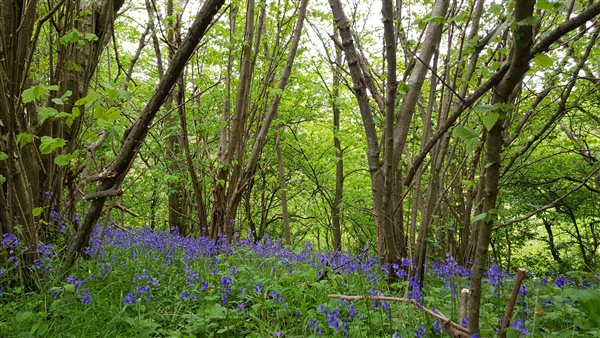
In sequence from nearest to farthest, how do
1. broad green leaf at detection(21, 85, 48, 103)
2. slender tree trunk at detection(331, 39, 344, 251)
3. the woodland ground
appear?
1. broad green leaf at detection(21, 85, 48, 103)
2. the woodland ground
3. slender tree trunk at detection(331, 39, 344, 251)

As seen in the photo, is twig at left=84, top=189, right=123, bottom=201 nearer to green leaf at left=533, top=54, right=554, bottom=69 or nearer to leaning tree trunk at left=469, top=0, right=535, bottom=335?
leaning tree trunk at left=469, top=0, right=535, bottom=335

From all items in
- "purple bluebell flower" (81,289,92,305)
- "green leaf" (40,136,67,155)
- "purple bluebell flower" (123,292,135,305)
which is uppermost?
"green leaf" (40,136,67,155)

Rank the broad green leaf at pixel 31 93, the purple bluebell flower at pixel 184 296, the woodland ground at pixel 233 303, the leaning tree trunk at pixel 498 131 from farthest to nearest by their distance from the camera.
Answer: the purple bluebell flower at pixel 184 296 → the woodland ground at pixel 233 303 → the broad green leaf at pixel 31 93 → the leaning tree trunk at pixel 498 131

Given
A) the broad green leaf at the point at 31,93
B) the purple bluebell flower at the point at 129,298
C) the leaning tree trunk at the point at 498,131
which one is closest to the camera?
the leaning tree trunk at the point at 498,131

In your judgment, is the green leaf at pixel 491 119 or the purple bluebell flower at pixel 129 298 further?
the purple bluebell flower at pixel 129 298

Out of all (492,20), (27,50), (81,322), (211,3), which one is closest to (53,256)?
(81,322)

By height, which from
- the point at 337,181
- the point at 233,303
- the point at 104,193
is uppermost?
the point at 337,181

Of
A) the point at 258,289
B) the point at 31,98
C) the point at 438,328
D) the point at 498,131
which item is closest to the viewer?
the point at 498,131

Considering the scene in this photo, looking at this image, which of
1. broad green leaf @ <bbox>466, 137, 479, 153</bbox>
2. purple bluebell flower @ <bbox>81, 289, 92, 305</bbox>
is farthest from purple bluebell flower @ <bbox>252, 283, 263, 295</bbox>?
broad green leaf @ <bbox>466, 137, 479, 153</bbox>

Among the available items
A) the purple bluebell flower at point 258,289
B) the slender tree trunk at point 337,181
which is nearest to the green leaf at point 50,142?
the purple bluebell flower at point 258,289

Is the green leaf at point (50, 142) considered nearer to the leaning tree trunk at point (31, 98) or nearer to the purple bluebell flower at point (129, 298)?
the leaning tree trunk at point (31, 98)

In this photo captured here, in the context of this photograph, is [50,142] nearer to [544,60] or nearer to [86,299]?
[86,299]

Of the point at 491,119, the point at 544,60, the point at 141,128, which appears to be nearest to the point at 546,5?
the point at 544,60

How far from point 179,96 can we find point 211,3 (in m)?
A: 3.11
